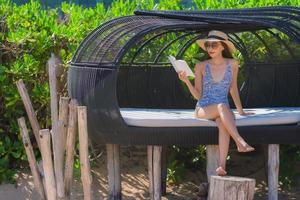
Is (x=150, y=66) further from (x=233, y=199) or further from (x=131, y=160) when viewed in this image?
(x=233, y=199)

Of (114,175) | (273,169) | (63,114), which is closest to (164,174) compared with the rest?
(114,175)

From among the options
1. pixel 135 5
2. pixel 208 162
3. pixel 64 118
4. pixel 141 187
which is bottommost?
pixel 141 187

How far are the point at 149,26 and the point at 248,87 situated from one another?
1671 mm

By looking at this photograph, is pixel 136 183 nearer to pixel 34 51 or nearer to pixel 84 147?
pixel 34 51

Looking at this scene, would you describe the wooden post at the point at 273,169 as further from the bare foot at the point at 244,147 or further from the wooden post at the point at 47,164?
the wooden post at the point at 47,164

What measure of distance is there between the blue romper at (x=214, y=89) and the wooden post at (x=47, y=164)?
1.47 metres

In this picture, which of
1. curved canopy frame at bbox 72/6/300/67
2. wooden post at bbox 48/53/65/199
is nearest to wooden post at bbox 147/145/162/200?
curved canopy frame at bbox 72/6/300/67

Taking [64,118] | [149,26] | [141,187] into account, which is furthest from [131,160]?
[64,118]

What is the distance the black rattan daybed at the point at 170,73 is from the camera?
5809mm

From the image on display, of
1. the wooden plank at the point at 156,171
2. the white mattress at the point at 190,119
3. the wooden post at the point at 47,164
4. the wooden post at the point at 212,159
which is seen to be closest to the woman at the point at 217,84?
the white mattress at the point at 190,119

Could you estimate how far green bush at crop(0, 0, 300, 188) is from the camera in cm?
701

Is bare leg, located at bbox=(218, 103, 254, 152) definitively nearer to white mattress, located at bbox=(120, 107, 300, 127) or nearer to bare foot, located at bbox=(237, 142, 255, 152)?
bare foot, located at bbox=(237, 142, 255, 152)

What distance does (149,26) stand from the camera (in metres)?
6.12

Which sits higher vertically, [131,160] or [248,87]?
[248,87]
